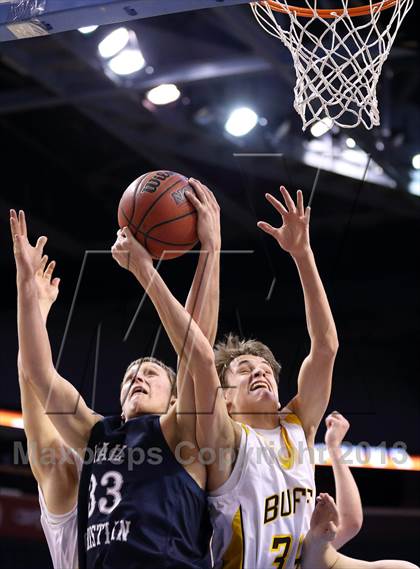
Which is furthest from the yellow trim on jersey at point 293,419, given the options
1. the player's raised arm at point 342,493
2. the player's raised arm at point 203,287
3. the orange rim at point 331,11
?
the orange rim at point 331,11

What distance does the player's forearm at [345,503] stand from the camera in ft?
11.3

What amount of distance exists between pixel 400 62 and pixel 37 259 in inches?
172

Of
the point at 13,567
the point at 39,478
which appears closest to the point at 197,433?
the point at 39,478

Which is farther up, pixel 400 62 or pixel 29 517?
pixel 400 62

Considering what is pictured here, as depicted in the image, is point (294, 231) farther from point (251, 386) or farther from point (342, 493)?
point (342, 493)

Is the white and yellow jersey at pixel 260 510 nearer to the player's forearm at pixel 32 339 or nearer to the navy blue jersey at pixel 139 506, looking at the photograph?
the navy blue jersey at pixel 139 506

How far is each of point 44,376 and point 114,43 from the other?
13.8 ft

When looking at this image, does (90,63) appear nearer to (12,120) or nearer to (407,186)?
(12,120)

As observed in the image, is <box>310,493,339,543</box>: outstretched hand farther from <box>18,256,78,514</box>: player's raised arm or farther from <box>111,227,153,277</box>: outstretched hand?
<box>111,227,153,277</box>: outstretched hand

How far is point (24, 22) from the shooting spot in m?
3.13

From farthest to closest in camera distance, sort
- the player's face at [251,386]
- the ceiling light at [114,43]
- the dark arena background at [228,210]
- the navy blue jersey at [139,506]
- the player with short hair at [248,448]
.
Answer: the dark arena background at [228,210] < the ceiling light at [114,43] < the player's face at [251,386] < the player with short hair at [248,448] < the navy blue jersey at [139,506]

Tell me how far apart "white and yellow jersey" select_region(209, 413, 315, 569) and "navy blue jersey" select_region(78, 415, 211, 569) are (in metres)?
0.08

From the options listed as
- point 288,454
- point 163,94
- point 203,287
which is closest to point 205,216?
point 203,287

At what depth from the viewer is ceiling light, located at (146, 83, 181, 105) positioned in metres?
7.46
